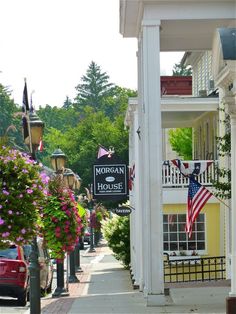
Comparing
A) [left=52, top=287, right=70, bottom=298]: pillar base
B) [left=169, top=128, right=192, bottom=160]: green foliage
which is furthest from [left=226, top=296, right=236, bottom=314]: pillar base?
[left=169, top=128, right=192, bottom=160]: green foliage

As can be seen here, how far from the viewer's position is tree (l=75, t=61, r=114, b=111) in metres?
176

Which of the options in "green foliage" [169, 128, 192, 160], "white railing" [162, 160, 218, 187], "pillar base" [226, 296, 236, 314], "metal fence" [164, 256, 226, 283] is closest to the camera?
"pillar base" [226, 296, 236, 314]

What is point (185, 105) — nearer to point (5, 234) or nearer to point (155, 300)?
point (155, 300)

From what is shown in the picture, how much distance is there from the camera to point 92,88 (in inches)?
6949

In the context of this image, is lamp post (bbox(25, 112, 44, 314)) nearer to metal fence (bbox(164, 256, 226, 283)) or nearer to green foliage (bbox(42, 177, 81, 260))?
green foliage (bbox(42, 177, 81, 260))

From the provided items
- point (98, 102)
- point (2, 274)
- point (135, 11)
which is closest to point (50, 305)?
point (2, 274)

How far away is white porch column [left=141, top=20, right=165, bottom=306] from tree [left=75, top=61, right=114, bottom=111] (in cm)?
15226

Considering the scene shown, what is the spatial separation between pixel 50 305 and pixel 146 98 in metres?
5.76

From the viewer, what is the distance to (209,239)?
3152 centimetres

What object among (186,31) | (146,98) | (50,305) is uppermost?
(186,31)

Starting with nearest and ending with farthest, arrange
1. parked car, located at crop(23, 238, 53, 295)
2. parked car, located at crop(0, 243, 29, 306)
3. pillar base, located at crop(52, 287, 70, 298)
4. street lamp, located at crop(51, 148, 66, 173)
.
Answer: parked car, located at crop(0, 243, 29, 306) → parked car, located at crop(23, 238, 53, 295) → pillar base, located at crop(52, 287, 70, 298) → street lamp, located at crop(51, 148, 66, 173)

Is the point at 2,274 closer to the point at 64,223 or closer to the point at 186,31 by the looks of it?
the point at 64,223

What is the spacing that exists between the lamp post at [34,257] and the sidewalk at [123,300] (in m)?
4.14

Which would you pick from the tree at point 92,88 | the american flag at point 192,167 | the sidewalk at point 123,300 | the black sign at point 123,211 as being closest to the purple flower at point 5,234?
the sidewalk at point 123,300
